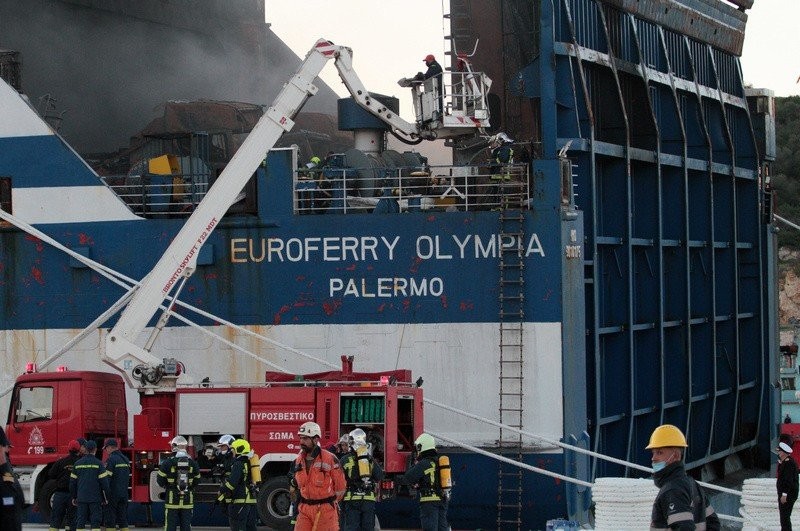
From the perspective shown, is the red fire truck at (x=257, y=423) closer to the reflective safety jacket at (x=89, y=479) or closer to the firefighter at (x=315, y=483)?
the reflective safety jacket at (x=89, y=479)

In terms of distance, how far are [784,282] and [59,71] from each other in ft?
155

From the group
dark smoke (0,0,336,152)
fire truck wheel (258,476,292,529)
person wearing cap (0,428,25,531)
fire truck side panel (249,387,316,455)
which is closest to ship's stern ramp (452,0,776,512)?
fire truck side panel (249,387,316,455)

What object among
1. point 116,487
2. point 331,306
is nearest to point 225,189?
point 331,306

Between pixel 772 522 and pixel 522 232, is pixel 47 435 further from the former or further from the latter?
pixel 772 522

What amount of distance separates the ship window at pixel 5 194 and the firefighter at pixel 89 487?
7.22 meters

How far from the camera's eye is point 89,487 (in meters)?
20.1

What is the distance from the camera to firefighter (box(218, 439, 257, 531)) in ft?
63.8

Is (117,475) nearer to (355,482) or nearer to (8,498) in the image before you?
(355,482)

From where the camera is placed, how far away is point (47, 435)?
2273 centimetres

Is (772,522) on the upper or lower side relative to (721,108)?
lower

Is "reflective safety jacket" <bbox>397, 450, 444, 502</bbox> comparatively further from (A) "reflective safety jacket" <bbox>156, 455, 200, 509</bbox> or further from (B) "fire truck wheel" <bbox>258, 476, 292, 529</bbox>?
(A) "reflective safety jacket" <bbox>156, 455, 200, 509</bbox>

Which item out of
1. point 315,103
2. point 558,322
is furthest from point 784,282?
point 558,322

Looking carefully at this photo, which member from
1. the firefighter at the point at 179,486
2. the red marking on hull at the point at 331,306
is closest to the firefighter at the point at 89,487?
the firefighter at the point at 179,486

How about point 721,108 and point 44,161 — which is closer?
point 44,161
